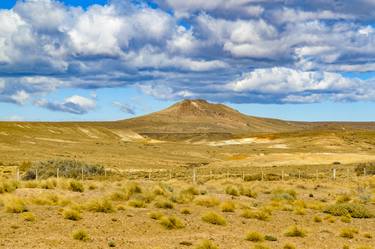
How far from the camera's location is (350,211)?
93.4ft

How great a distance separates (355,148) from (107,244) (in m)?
117

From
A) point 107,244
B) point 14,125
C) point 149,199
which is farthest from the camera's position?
point 14,125

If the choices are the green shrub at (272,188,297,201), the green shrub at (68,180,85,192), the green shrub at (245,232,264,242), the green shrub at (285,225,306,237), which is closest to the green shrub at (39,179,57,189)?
the green shrub at (68,180,85,192)

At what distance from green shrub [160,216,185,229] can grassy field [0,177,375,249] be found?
3cm

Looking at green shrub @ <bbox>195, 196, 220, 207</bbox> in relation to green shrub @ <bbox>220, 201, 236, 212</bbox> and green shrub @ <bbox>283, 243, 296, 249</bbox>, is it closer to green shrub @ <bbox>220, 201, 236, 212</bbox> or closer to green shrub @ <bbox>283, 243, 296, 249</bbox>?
green shrub @ <bbox>220, 201, 236, 212</bbox>

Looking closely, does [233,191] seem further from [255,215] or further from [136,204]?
[136,204]

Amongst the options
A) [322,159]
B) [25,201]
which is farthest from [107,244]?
[322,159]

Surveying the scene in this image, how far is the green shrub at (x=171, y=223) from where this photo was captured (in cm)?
2198

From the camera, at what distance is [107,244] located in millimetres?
18312

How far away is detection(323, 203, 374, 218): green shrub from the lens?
27984mm

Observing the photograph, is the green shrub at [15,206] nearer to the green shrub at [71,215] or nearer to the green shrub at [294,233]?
the green shrub at [71,215]

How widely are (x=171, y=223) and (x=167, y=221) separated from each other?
0.55ft

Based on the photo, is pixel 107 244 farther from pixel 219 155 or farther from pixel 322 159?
pixel 219 155

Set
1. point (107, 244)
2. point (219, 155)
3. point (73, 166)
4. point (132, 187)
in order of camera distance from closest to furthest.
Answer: point (107, 244) < point (132, 187) < point (73, 166) < point (219, 155)
